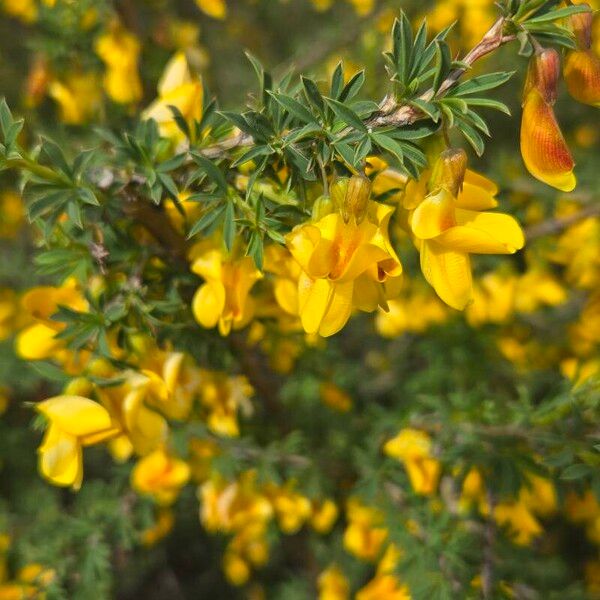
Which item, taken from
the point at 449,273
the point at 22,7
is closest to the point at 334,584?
the point at 449,273

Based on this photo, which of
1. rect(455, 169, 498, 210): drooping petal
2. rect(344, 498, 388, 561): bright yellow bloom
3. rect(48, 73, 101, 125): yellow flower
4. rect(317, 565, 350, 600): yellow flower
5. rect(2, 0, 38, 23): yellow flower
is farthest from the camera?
rect(2, 0, 38, 23): yellow flower

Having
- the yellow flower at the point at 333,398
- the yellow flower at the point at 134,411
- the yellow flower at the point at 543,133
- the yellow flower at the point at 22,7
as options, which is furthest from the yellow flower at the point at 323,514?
the yellow flower at the point at 22,7

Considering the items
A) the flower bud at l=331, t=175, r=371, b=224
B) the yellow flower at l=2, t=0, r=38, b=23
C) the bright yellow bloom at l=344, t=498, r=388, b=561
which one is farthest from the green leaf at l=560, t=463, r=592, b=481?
the yellow flower at l=2, t=0, r=38, b=23

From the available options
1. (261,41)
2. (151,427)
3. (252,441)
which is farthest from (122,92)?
(261,41)

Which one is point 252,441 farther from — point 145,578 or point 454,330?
point 145,578

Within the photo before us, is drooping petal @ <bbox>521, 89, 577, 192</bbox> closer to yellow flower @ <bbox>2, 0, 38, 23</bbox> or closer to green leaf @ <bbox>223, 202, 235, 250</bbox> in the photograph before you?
green leaf @ <bbox>223, 202, 235, 250</bbox>

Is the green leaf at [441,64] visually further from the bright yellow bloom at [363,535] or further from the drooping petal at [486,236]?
the bright yellow bloom at [363,535]
